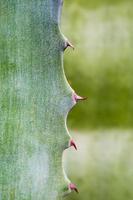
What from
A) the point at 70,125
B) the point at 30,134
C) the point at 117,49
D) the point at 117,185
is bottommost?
the point at 117,185

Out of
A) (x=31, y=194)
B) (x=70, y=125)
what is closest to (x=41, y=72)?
(x=31, y=194)

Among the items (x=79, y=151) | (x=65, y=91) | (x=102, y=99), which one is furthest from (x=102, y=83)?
(x=65, y=91)

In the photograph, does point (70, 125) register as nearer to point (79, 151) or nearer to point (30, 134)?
point (79, 151)

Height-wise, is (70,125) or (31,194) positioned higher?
(31,194)

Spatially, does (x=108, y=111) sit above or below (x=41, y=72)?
below

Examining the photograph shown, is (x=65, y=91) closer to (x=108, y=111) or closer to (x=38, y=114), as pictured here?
(x=38, y=114)

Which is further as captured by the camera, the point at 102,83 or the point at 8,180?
the point at 102,83
